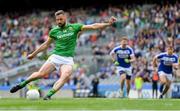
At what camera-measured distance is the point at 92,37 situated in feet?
141

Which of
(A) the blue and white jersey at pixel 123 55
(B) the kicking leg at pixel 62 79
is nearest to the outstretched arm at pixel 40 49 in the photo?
(B) the kicking leg at pixel 62 79

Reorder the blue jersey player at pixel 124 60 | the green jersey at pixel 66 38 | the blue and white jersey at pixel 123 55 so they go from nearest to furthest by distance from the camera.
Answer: the green jersey at pixel 66 38, the blue jersey player at pixel 124 60, the blue and white jersey at pixel 123 55

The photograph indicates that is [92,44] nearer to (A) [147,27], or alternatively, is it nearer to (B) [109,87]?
(A) [147,27]

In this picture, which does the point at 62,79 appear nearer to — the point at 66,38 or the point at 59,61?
the point at 59,61

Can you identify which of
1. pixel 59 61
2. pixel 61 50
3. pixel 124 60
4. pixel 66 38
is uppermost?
pixel 66 38

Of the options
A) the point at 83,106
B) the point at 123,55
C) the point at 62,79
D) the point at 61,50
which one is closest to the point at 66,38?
the point at 61,50

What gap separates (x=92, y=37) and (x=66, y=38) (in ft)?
79.3

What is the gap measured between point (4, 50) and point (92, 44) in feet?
22.8

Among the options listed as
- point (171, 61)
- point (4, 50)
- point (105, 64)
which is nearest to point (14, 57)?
point (4, 50)

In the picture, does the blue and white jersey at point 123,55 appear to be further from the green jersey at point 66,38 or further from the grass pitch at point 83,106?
the grass pitch at point 83,106

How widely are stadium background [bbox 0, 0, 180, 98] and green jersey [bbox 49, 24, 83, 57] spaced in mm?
14504

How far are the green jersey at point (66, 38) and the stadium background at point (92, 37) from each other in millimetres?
14504

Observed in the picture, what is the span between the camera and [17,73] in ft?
137

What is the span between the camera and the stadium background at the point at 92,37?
36.4m
